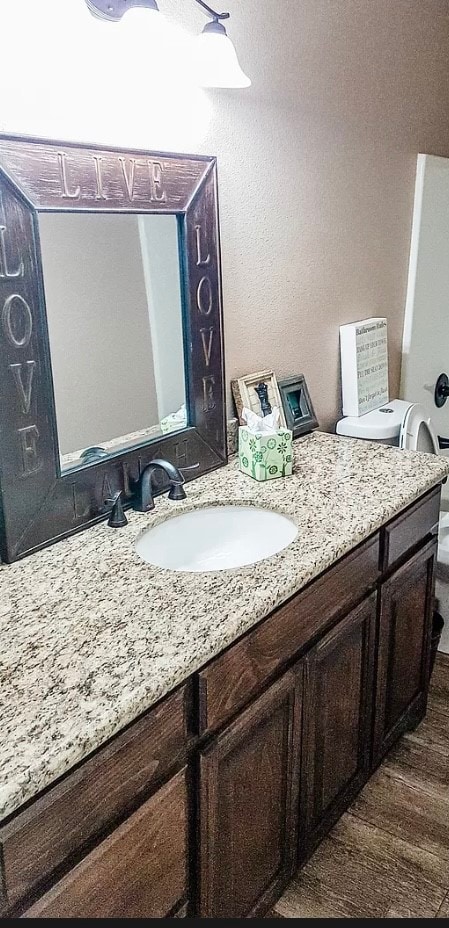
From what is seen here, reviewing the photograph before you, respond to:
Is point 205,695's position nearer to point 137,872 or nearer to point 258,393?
point 137,872

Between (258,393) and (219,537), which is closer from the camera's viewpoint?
(219,537)

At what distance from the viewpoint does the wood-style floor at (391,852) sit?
67.2 inches

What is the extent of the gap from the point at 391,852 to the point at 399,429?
124 cm

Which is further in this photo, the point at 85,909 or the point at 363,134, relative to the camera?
the point at 363,134

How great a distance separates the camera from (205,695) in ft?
3.99

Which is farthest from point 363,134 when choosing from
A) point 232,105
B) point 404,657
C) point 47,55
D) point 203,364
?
point 404,657

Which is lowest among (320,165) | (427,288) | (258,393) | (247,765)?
(247,765)

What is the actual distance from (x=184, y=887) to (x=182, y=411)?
40.3 inches

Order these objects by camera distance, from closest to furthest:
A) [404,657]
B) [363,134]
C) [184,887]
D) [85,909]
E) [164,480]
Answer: [85,909], [184,887], [164,480], [404,657], [363,134]

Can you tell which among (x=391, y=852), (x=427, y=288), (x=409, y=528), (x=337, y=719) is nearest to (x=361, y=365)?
(x=427, y=288)

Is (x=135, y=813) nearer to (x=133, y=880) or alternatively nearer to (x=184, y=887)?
(x=133, y=880)

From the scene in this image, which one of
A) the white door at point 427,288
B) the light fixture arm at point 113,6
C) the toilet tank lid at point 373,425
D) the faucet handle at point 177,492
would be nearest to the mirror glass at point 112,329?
the faucet handle at point 177,492

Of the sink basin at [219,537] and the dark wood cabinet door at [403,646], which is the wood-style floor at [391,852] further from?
the sink basin at [219,537]

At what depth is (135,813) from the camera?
1112mm
